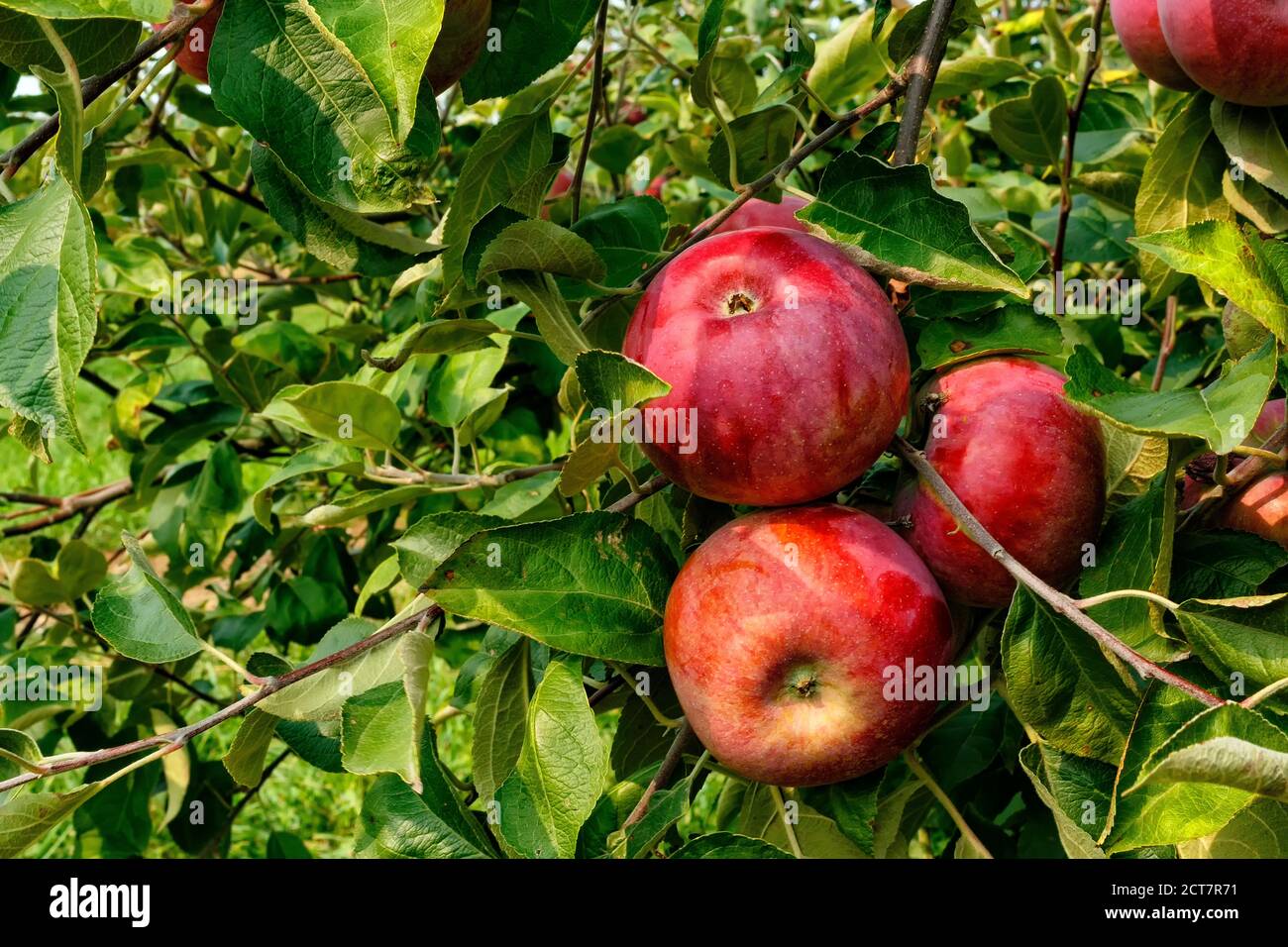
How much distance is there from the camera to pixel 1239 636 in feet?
3.03

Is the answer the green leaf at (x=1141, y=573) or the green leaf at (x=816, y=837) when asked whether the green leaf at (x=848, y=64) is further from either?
the green leaf at (x=816, y=837)

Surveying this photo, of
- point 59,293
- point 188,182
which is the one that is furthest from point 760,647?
point 188,182

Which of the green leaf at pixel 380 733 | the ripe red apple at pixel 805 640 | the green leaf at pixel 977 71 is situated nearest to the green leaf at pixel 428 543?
the green leaf at pixel 380 733

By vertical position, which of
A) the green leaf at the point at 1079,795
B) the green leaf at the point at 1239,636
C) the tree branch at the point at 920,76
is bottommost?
the green leaf at the point at 1079,795

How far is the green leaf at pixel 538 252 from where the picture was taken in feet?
3.20

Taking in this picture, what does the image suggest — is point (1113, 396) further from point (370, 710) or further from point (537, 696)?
point (370, 710)

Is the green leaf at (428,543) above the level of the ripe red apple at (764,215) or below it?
below

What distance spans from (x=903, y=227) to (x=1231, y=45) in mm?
532

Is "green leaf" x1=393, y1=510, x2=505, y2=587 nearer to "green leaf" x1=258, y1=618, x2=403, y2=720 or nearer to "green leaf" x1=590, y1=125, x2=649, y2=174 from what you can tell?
"green leaf" x1=258, y1=618, x2=403, y2=720

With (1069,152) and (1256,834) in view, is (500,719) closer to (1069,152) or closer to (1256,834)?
(1256,834)

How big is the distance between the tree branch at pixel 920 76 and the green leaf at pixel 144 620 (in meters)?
0.88

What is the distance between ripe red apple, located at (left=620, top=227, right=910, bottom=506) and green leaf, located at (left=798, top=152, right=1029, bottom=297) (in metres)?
0.04

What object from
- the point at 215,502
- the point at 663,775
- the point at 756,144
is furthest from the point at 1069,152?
the point at 215,502

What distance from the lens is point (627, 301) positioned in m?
1.30
